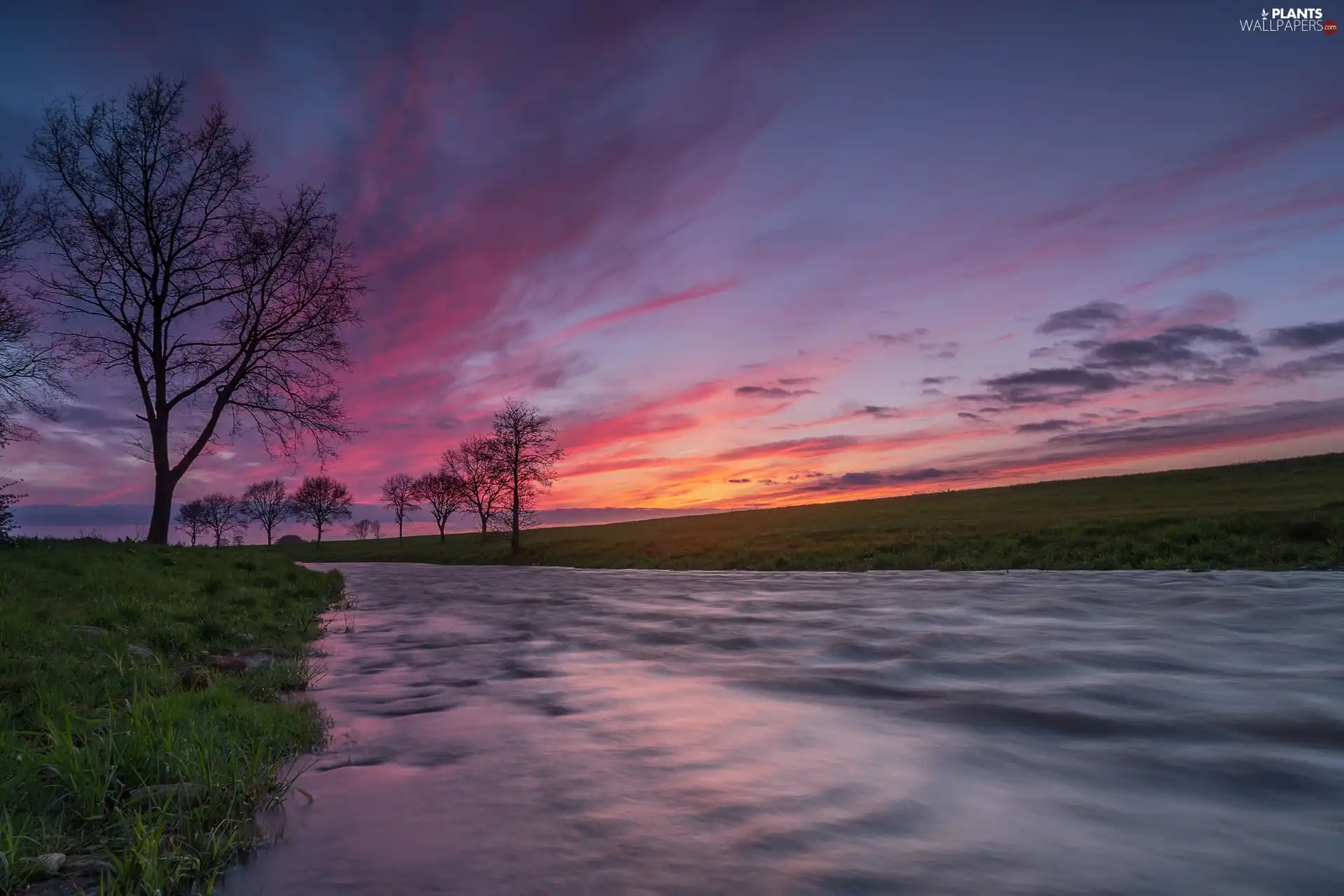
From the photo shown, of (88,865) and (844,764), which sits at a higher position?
(88,865)

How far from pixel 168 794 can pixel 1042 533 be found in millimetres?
30568

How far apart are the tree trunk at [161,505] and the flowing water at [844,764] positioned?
15954mm

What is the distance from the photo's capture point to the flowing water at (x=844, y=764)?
10.4ft

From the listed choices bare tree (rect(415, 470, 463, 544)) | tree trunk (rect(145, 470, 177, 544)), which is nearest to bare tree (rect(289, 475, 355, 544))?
bare tree (rect(415, 470, 463, 544))

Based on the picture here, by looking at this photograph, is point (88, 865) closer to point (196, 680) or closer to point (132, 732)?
point (132, 732)

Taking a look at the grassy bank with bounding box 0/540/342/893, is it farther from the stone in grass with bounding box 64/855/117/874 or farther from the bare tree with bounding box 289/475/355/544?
the bare tree with bounding box 289/475/355/544

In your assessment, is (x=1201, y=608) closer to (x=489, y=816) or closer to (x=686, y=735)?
(x=686, y=735)

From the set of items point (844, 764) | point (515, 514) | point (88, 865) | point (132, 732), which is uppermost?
point (515, 514)

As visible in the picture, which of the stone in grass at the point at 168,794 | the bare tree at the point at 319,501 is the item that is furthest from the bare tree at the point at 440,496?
the stone in grass at the point at 168,794

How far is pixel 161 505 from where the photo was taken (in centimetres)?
2152

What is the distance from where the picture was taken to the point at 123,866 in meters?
2.87

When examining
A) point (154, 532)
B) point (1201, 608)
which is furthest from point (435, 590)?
point (1201, 608)

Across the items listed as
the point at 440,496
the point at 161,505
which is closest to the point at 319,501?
the point at 440,496

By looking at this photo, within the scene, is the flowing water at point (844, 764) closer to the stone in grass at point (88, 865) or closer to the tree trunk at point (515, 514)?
the stone in grass at point (88, 865)
